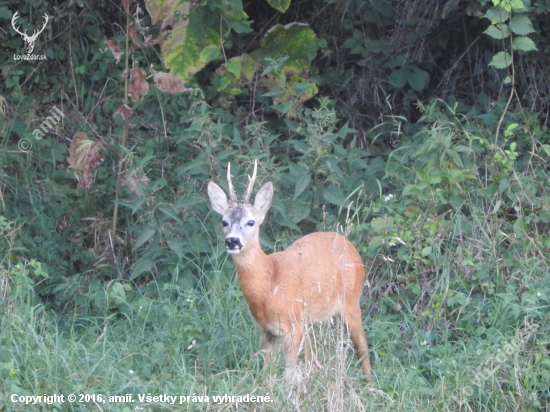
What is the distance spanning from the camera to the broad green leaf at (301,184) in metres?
5.97

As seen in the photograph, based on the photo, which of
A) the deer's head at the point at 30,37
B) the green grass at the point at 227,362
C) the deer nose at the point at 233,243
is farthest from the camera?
the deer's head at the point at 30,37

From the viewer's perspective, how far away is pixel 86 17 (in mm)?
7715

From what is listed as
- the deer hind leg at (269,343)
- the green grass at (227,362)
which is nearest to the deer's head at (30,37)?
the green grass at (227,362)

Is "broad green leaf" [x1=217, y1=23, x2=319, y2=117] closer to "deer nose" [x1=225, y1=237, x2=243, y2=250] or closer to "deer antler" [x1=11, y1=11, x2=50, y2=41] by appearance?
"deer antler" [x1=11, y1=11, x2=50, y2=41]

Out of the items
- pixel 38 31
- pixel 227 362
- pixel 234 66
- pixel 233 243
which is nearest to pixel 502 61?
pixel 234 66

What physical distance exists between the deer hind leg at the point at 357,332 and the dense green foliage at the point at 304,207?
0.27 ft

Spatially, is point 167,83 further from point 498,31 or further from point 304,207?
point 498,31

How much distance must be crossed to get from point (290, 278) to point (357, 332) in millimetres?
571

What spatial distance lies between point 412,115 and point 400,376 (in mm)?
3530

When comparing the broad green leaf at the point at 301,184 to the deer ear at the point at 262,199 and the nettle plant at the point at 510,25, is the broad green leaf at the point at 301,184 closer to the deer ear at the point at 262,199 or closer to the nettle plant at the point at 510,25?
the deer ear at the point at 262,199

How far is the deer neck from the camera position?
4680mm

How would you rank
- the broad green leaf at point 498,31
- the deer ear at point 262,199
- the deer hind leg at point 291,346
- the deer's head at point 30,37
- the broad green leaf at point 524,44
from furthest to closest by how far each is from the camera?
the deer's head at point 30,37
the broad green leaf at point 524,44
the broad green leaf at point 498,31
the deer ear at point 262,199
the deer hind leg at point 291,346

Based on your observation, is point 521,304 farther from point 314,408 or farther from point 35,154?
point 35,154

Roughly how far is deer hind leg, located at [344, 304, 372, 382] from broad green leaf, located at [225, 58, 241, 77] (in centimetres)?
271
